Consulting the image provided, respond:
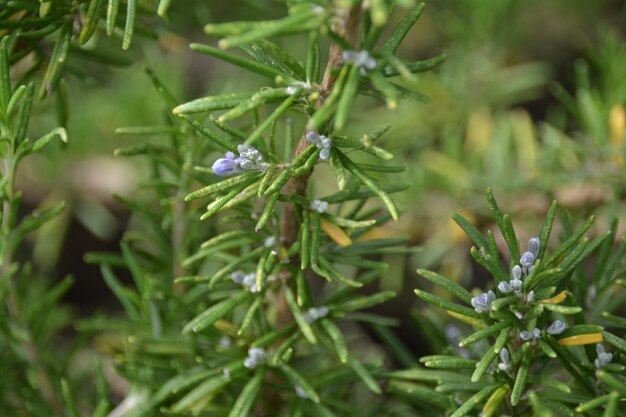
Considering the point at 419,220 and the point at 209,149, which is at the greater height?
the point at 209,149

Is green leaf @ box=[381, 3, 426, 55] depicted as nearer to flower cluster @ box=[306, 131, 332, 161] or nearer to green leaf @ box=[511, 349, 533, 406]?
flower cluster @ box=[306, 131, 332, 161]

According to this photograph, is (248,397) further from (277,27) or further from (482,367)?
(277,27)

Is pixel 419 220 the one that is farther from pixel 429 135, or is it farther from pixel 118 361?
pixel 118 361

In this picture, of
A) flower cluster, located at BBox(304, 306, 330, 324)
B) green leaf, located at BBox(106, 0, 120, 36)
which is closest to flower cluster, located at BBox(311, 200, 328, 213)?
flower cluster, located at BBox(304, 306, 330, 324)

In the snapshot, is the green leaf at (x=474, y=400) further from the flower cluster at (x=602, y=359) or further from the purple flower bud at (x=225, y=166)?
the purple flower bud at (x=225, y=166)

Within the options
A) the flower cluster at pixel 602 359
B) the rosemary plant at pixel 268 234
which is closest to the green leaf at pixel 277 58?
the rosemary plant at pixel 268 234

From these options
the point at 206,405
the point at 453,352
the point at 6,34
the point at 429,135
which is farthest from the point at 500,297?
the point at 429,135

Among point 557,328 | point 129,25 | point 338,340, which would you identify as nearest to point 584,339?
point 557,328
